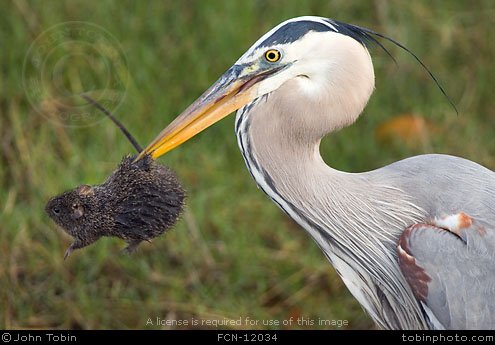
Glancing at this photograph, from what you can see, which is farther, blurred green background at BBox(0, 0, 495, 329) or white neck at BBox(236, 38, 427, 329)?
blurred green background at BBox(0, 0, 495, 329)

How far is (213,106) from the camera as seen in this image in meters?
2.77

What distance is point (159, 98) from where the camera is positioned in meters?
4.82

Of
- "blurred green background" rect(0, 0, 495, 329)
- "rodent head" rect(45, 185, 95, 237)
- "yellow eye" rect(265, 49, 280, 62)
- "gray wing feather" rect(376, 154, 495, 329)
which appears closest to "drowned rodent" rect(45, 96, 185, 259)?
"rodent head" rect(45, 185, 95, 237)

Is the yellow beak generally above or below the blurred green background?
above

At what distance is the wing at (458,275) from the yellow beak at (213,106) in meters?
0.68

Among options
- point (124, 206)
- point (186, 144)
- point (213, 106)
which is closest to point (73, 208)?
point (124, 206)

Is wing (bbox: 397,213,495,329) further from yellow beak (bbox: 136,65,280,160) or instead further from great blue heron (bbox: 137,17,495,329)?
yellow beak (bbox: 136,65,280,160)

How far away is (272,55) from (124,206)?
611 millimetres

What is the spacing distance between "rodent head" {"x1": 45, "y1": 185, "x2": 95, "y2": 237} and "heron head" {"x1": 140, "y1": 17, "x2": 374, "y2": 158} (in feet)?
0.66

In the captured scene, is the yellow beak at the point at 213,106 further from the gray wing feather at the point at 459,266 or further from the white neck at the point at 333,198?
the gray wing feather at the point at 459,266

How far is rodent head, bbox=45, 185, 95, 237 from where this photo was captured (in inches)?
106

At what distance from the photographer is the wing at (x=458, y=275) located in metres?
2.73

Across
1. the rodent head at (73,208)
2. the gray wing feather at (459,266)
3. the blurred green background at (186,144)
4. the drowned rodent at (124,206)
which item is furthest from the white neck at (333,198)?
the blurred green background at (186,144)

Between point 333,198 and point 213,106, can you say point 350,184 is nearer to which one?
point 333,198
